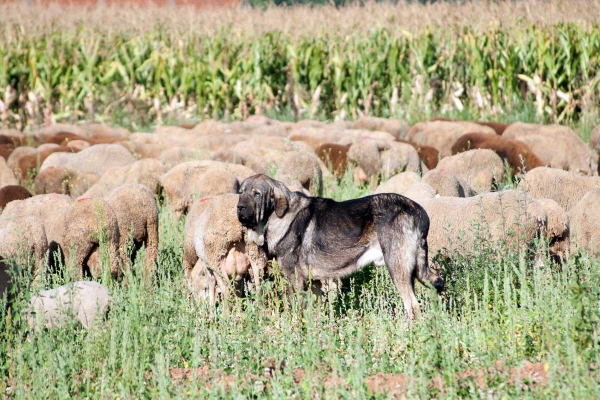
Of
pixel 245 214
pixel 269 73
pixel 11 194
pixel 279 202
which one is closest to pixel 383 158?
pixel 11 194

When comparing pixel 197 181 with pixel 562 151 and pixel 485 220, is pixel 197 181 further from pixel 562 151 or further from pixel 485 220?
pixel 562 151

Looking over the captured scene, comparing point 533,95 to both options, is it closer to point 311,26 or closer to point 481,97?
point 481,97

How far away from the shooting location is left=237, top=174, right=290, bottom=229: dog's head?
6379 mm

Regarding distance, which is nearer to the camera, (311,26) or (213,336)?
Answer: (213,336)

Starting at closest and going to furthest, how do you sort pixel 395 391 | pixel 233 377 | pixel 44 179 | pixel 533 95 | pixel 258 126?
pixel 395 391
pixel 233 377
pixel 44 179
pixel 258 126
pixel 533 95

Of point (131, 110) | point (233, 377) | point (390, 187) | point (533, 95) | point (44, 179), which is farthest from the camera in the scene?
point (131, 110)

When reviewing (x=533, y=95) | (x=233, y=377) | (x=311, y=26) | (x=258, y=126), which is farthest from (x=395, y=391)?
(x=311, y=26)

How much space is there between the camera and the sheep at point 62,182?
10781 mm

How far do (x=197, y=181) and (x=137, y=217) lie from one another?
1.51 meters

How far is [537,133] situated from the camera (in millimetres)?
13414

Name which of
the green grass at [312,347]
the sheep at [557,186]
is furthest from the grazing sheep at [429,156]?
the green grass at [312,347]

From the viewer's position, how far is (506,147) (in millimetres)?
12078

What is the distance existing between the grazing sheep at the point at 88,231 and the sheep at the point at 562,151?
23.2 feet

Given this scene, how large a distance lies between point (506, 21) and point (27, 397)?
61.0ft
